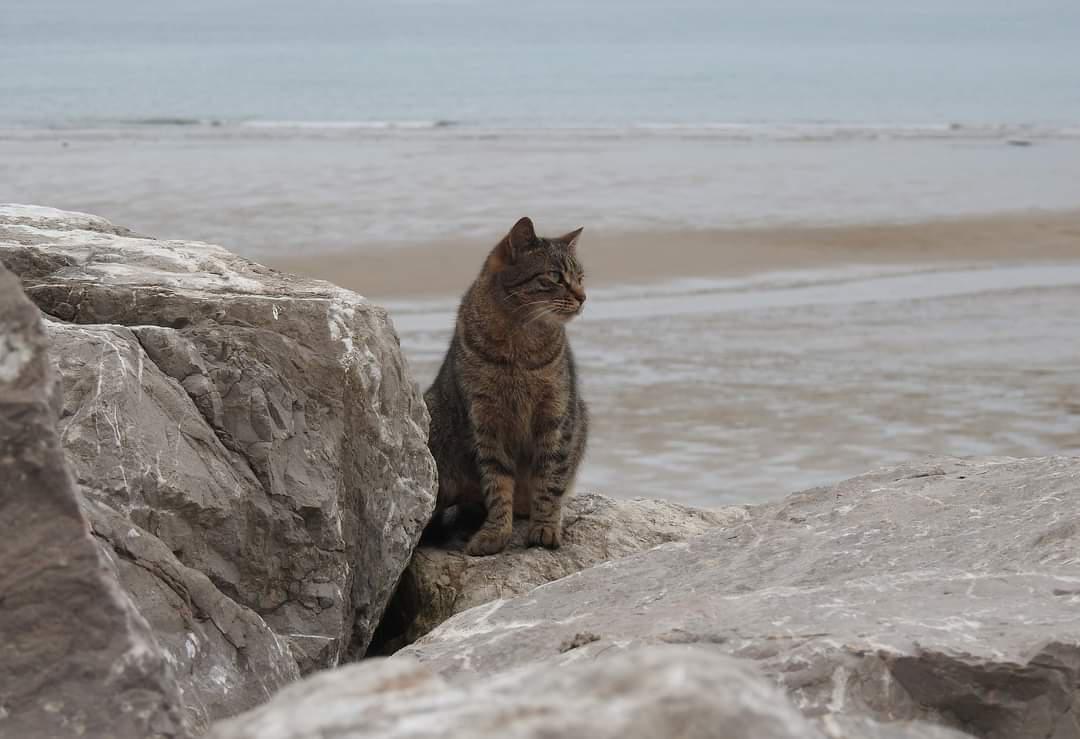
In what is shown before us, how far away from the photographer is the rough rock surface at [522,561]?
5.31m

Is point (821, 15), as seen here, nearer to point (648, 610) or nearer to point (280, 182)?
point (280, 182)

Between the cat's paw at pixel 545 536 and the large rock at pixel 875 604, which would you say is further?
the cat's paw at pixel 545 536

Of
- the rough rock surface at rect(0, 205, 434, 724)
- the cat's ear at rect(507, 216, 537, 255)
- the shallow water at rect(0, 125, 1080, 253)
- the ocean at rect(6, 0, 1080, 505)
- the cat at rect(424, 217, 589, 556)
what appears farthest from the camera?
the shallow water at rect(0, 125, 1080, 253)

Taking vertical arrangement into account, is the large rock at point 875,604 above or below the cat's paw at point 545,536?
above

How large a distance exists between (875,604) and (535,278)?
3.00m

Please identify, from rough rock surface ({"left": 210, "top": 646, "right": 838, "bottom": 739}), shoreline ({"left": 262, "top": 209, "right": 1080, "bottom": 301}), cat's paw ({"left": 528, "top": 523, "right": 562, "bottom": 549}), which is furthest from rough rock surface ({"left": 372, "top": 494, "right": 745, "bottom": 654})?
shoreline ({"left": 262, "top": 209, "right": 1080, "bottom": 301})

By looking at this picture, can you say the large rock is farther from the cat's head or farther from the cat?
the cat's head

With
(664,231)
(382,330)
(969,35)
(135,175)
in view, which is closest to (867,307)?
(664,231)

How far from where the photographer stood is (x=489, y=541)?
568cm

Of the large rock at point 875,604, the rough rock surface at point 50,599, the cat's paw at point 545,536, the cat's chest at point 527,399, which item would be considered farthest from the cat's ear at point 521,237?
the rough rock surface at point 50,599

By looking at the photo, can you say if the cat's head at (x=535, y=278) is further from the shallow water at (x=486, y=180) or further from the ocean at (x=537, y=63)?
the ocean at (x=537, y=63)

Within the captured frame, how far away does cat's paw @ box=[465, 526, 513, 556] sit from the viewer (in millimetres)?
5645

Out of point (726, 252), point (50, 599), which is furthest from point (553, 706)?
point (726, 252)

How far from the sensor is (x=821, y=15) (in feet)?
374
